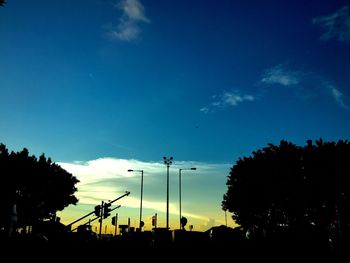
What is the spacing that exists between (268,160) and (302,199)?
615cm

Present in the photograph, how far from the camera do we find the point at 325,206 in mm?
42281

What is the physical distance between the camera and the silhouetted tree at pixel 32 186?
45656 millimetres

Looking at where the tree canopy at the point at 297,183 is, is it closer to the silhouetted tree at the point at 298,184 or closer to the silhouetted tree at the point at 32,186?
the silhouetted tree at the point at 298,184

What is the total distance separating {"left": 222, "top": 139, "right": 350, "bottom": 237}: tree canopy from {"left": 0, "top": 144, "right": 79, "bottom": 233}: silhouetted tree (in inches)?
1014

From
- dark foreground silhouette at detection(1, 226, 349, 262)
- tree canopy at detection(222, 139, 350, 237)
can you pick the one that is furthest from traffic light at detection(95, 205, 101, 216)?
tree canopy at detection(222, 139, 350, 237)

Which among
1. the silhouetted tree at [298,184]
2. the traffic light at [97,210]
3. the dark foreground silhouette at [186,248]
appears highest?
the silhouetted tree at [298,184]

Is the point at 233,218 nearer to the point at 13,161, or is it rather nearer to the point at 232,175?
the point at 232,175

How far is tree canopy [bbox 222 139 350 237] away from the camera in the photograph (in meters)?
39.2

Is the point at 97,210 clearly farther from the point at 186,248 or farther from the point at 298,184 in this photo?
the point at 298,184

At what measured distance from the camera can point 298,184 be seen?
42.0 m

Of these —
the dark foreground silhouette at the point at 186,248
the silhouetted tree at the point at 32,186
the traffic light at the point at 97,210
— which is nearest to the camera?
the dark foreground silhouette at the point at 186,248

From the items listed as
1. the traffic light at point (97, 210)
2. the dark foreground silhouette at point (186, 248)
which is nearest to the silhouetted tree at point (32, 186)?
the dark foreground silhouette at point (186, 248)

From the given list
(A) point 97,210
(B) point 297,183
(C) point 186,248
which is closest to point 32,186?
(A) point 97,210

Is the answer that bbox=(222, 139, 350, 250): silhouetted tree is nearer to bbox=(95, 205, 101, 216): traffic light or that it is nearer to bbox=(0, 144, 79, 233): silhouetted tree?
bbox=(95, 205, 101, 216): traffic light
